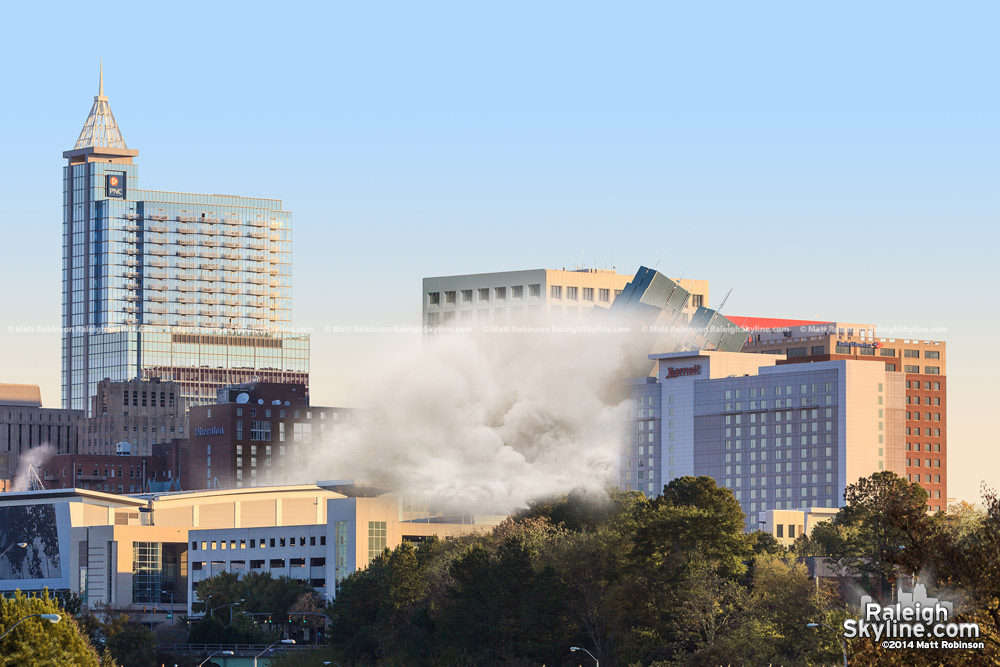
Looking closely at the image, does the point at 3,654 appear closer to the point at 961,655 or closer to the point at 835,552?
the point at 961,655

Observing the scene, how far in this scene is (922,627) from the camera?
6650cm

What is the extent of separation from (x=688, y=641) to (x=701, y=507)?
27084mm

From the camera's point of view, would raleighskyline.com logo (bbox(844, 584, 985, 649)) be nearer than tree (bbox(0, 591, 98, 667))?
Yes

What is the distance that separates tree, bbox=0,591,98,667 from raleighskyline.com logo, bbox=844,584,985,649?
61449 mm

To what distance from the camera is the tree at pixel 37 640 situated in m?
117

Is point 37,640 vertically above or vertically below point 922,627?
below

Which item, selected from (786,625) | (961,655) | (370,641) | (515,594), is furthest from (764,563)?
(961,655)

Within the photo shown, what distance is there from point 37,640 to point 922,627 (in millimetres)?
68871

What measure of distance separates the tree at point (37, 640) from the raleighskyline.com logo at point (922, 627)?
6145 cm

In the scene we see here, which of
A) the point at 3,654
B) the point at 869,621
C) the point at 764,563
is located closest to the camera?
the point at 869,621

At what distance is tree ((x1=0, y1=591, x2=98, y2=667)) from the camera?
117 metres

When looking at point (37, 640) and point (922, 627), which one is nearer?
point (922, 627)

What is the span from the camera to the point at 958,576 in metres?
61.7

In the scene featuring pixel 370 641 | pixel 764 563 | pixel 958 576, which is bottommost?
pixel 370 641
